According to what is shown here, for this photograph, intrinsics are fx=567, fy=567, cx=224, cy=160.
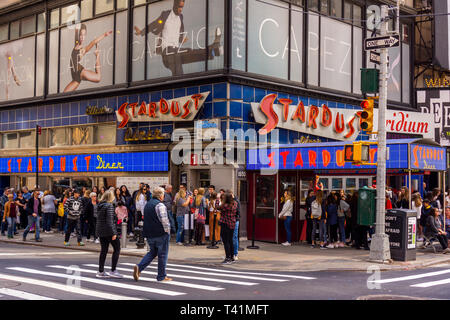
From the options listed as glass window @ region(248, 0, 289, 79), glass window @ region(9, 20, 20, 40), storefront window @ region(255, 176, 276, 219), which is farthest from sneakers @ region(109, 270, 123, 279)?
glass window @ region(9, 20, 20, 40)

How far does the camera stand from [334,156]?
1802 cm

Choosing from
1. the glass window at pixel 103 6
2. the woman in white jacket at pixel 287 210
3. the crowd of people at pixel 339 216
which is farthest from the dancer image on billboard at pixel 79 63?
the crowd of people at pixel 339 216

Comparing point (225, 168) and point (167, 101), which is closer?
point (225, 168)

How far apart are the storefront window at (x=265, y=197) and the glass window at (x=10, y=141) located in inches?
645

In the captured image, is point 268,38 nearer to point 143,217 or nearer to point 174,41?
point 174,41

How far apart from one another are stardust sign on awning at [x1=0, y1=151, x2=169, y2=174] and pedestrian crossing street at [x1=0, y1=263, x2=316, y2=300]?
9.55 m

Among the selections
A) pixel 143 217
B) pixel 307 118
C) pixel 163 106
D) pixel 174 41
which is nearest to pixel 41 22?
pixel 174 41

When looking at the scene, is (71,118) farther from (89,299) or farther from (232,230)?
(89,299)

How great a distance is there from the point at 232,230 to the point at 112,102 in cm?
1290

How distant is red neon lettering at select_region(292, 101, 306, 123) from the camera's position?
23.0m

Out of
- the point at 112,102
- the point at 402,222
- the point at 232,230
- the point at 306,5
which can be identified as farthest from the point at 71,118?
the point at 402,222

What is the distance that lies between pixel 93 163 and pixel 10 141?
7.78 metres

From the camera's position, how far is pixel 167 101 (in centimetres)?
2252

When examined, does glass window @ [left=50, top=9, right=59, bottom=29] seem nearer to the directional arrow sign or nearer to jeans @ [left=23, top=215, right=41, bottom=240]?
jeans @ [left=23, top=215, right=41, bottom=240]
